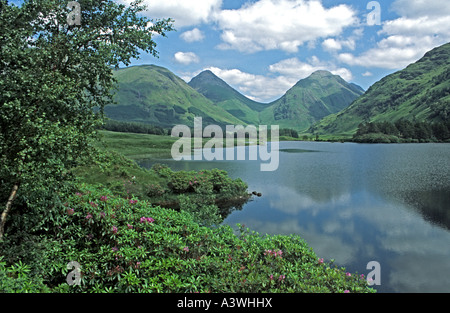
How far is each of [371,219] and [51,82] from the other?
34688mm

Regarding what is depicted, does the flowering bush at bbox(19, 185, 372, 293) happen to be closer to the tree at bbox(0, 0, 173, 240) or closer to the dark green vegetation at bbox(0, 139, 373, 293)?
the dark green vegetation at bbox(0, 139, 373, 293)

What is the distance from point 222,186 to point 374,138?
580 feet

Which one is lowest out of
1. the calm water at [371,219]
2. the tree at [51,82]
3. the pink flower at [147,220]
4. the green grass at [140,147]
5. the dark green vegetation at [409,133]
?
the calm water at [371,219]

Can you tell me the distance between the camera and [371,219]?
105ft

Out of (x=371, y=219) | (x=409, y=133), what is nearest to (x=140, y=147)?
(x=371, y=219)

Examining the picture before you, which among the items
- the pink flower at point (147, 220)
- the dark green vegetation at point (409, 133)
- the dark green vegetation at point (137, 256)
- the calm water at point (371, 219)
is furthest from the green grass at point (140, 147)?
the dark green vegetation at point (409, 133)

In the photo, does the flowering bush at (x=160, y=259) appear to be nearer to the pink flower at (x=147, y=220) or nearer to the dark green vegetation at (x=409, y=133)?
the pink flower at (x=147, y=220)

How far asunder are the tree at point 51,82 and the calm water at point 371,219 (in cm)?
2083

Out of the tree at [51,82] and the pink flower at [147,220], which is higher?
the tree at [51,82]

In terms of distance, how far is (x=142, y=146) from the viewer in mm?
149500

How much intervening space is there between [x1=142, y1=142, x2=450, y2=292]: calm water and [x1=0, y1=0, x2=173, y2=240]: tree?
2083 centimetres

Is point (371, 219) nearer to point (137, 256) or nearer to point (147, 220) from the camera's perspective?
point (147, 220)

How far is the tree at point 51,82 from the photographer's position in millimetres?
8703
